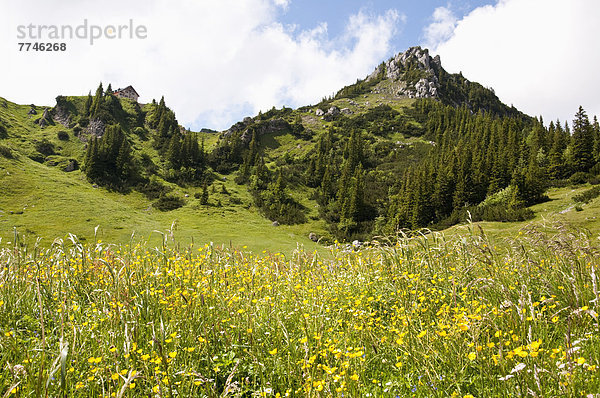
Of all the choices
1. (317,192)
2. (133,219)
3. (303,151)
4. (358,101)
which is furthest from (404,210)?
(358,101)

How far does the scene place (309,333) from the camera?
3.51 meters

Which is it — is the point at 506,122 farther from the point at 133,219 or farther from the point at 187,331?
the point at 187,331

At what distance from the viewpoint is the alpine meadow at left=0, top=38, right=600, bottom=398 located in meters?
2.68

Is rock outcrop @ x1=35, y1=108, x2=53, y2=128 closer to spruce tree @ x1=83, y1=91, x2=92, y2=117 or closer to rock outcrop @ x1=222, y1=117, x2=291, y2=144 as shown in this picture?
spruce tree @ x1=83, y1=91, x2=92, y2=117

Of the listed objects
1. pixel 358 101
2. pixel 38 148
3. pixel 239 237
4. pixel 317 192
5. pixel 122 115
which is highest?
pixel 358 101

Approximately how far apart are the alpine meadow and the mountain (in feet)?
1.93

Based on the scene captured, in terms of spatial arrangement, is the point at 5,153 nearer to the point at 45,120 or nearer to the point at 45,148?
the point at 45,148

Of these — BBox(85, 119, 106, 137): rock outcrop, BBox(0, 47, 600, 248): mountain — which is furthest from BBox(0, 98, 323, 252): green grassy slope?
BBox(85, 119, 106, 137): rock outcrop

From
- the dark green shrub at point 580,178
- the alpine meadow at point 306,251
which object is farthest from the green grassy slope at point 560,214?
the dark green shrub at point 580,178

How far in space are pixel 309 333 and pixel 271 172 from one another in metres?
83.1

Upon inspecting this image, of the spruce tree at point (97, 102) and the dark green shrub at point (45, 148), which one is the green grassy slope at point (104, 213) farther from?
the spruce tree at point (97, 102)

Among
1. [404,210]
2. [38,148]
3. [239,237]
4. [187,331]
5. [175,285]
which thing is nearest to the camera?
[187,331]

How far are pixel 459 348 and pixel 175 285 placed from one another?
4119 mm

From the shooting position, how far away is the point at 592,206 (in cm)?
2648
